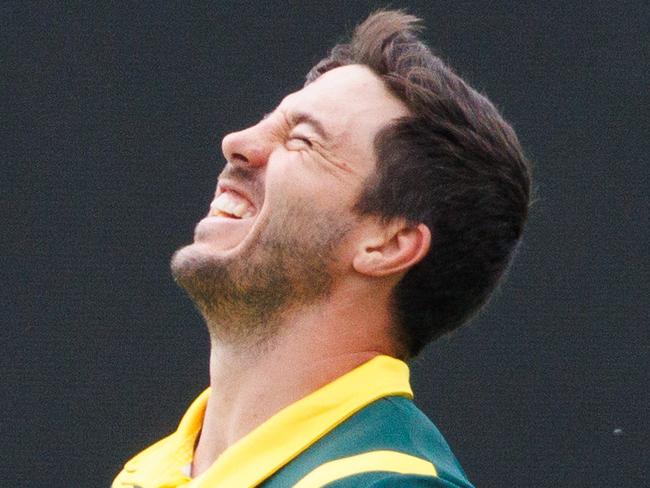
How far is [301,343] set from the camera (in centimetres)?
252

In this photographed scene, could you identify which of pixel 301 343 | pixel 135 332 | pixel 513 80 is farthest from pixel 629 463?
pixel 301 343

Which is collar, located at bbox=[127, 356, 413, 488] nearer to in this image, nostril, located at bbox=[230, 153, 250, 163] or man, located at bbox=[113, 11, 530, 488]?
man, located at bbox=[113, 11, 530, 488]

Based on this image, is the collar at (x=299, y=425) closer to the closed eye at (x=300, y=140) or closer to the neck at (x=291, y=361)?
the neck at (x=291, y=361)

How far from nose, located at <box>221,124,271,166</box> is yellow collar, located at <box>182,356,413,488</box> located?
0.40 meters

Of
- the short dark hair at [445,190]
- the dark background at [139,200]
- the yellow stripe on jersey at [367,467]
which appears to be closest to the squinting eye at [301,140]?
the short dark hair at [445,190]

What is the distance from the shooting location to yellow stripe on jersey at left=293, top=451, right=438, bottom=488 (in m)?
2.21

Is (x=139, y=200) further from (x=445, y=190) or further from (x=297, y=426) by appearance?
(x=297, y=426)

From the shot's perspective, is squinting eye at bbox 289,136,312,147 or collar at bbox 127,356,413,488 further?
squinting eye at bbox 289,136,312,147

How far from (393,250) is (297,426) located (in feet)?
1.12

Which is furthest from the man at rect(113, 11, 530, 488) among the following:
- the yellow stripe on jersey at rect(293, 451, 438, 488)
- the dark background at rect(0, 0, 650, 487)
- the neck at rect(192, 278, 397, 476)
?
the dark background at rect(0, 0, 650, 487)

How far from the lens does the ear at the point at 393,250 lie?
8.32 ft

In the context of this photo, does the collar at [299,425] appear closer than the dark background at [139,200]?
Yes

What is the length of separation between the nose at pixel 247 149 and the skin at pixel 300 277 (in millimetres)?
30

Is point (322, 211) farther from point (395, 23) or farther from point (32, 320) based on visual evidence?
point (32, 320)
